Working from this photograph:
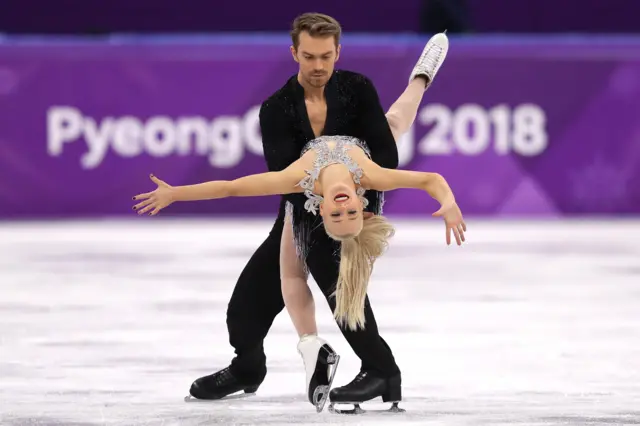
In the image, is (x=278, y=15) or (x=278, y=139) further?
(x=278, y=15)

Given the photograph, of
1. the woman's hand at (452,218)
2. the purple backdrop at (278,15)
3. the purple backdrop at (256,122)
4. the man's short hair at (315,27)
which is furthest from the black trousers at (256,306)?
the purple backdrop at (278,15)

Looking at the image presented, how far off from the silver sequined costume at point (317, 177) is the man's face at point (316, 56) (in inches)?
6.9

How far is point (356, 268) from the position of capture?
148 inches

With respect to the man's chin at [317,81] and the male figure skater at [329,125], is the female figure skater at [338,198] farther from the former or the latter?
the man's chin at [317,81]

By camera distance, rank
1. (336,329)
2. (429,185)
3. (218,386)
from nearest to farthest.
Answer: (429,185), (218,386), (336,329)

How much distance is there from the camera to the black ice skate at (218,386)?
4066 millimetres

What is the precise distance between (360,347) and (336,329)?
1617 mm

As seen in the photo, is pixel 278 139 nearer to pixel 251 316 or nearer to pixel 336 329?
pixel 251 316

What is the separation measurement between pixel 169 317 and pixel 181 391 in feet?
5.21

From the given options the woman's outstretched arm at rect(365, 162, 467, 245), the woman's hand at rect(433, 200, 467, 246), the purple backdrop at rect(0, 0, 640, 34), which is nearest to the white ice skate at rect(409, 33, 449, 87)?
the woman's outstretched arm at rect(365, 162, 467, 245)

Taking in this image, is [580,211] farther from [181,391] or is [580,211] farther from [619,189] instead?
[181,391]

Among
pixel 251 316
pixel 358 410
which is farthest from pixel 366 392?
pixel 251 316

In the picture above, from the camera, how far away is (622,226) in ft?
31.4

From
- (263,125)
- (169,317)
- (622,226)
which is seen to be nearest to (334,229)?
(263,125)
